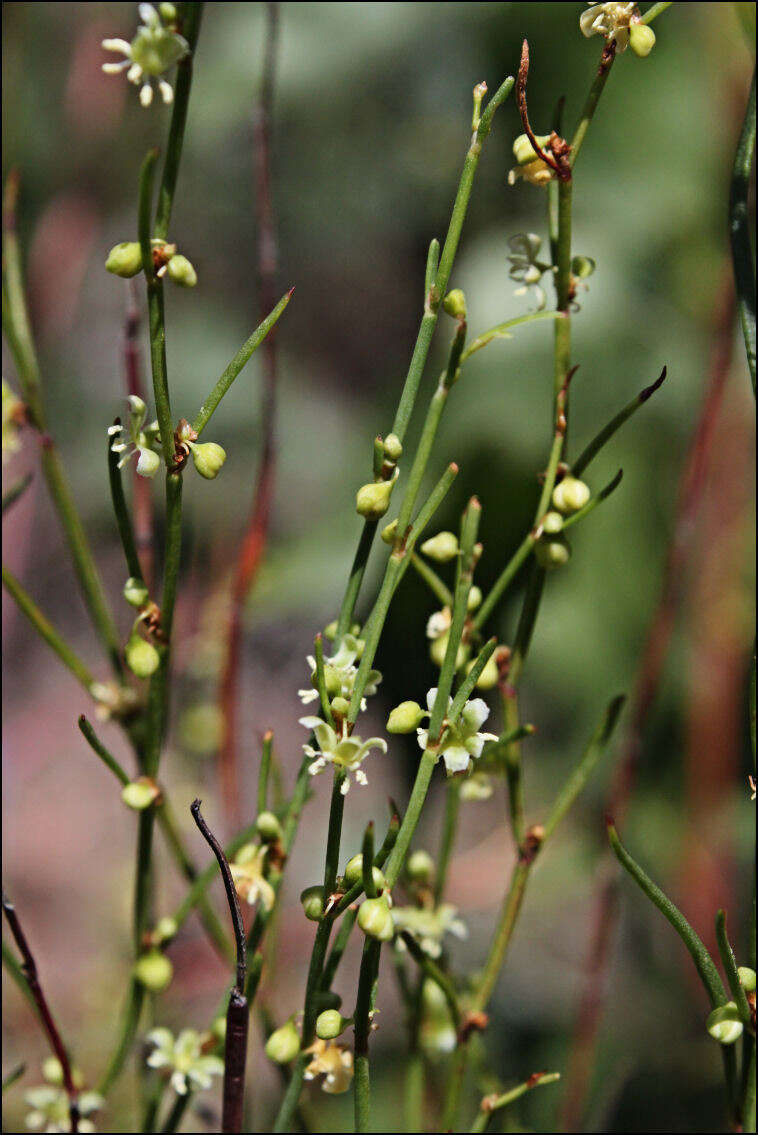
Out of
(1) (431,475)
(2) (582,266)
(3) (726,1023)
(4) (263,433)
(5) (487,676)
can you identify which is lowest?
(3) (726,1023)

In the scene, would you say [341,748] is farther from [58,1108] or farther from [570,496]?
[58,1108]

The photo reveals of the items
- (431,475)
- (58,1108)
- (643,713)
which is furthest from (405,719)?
(431,475)

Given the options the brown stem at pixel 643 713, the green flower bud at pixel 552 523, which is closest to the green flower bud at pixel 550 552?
the green flower bud at pixel 552 523

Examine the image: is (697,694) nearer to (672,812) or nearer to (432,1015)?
(672,812)

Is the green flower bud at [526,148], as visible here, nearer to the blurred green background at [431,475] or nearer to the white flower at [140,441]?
the white flower at [140,441]

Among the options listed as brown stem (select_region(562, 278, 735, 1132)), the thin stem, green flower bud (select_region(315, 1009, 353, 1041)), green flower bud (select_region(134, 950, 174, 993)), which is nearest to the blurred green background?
brown stem (select_region(562, 278, 735, 1132))

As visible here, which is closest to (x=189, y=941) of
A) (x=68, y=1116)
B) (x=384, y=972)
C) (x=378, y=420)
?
(x=384, y=972)

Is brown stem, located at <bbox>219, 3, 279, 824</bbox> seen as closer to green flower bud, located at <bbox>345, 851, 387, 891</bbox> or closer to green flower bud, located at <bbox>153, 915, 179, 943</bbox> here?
green flower bud, located at <bbox>153, 915, 179, 943</bbox>
